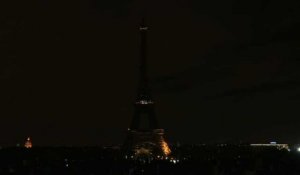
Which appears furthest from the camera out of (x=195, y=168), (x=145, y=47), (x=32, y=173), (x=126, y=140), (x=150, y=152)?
(x=150, y=152)

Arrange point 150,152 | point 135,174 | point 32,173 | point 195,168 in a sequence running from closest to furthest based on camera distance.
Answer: point 135,174, point 32,173, point 195,168, point 150,152

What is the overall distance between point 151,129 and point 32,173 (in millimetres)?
28139

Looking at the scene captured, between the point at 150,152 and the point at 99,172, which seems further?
the point at 150,152

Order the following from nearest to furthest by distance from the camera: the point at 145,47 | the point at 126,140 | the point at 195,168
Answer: the point at 195,168
the point at 145,47
the point at 126,140

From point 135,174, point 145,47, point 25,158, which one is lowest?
point 135,174

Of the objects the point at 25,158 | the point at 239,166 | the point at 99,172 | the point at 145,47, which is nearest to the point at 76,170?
the point at 99,172

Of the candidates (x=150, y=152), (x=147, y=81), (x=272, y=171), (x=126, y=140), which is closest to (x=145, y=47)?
(x=147, y=81)

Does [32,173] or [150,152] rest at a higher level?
[150,152]

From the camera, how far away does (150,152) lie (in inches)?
4626

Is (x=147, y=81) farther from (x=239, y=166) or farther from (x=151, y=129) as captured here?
(x=239, y=166)

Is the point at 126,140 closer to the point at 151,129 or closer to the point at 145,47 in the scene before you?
the point at 151,129

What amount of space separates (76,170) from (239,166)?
17538mm

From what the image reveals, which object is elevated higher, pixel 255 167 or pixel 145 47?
pixel 145 47

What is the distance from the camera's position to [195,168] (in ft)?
280
